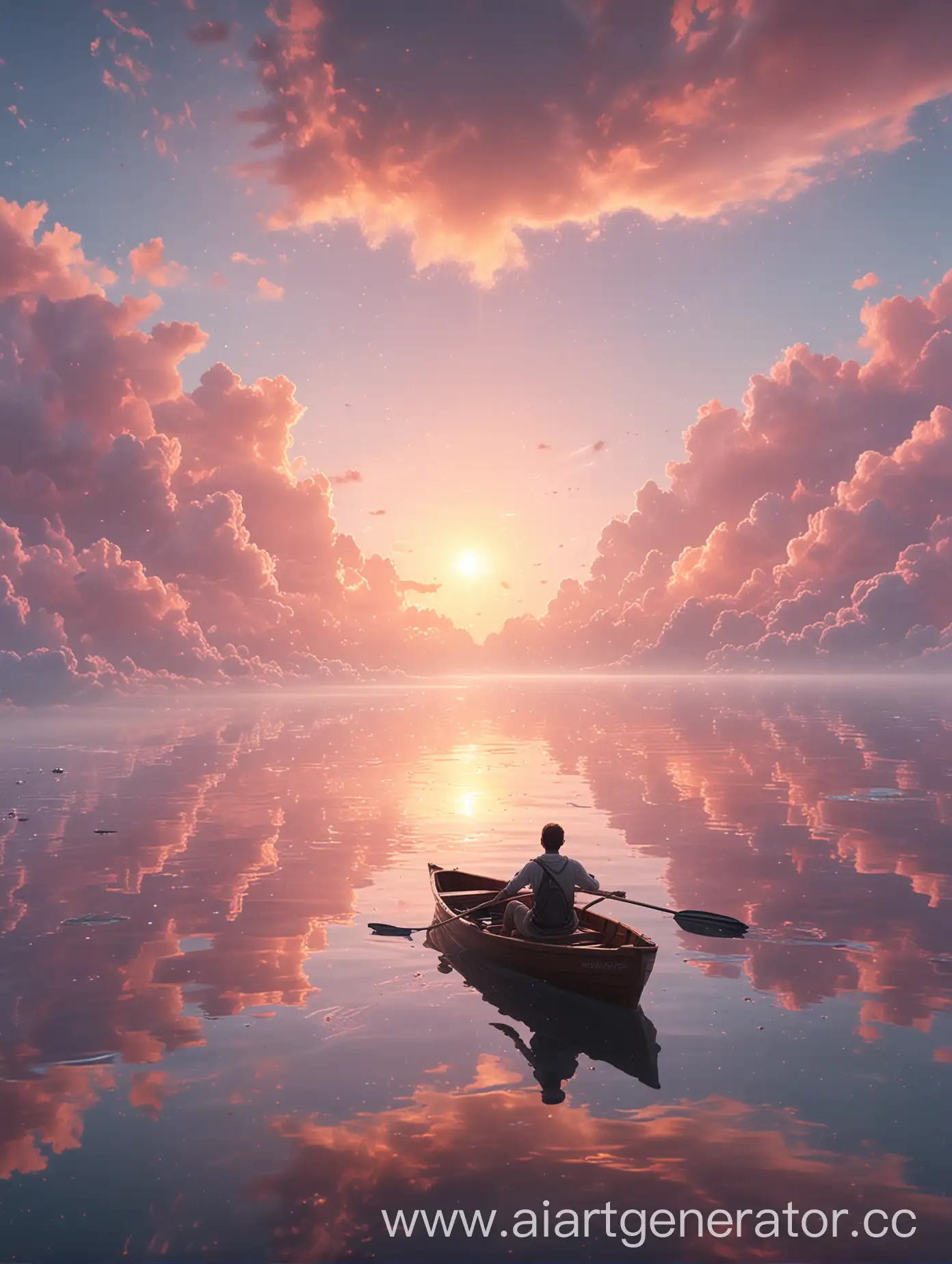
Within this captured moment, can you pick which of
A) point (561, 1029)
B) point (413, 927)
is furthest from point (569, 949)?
point (413, 927)

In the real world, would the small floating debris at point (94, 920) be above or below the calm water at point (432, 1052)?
below

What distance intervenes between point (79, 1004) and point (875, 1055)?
43.8 ft

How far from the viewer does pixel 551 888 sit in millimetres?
16672

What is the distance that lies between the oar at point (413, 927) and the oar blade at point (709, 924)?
3.67 metres

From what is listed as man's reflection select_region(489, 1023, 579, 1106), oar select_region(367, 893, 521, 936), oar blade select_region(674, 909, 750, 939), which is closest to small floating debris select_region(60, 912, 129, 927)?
oar select_region(367, 893, 521, 936)

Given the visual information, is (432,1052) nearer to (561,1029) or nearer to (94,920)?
(561,1029)

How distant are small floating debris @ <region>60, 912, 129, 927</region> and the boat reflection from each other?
363 inches

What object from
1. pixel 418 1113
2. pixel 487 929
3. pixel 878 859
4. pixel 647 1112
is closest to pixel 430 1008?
pixel 487 929

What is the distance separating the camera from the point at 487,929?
60.4 feet

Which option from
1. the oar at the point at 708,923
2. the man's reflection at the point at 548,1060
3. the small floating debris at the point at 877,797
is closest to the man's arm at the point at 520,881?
the man's reflection at the point at 548,1060

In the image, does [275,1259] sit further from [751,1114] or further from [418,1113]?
[751,1114]

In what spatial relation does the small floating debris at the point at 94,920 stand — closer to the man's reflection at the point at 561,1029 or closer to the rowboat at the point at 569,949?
the rowboat at the point at 569,949

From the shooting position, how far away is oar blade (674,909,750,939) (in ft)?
62.1

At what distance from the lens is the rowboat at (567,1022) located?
527 inches
